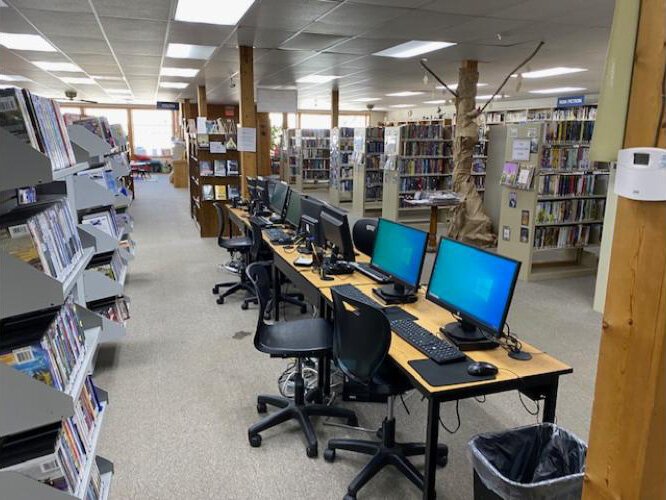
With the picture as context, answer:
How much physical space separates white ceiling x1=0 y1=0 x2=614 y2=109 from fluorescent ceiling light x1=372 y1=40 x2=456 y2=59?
18cm

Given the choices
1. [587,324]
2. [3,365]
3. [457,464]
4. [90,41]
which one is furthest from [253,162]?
[3,365]

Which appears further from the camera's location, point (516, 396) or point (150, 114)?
point (150, 114)

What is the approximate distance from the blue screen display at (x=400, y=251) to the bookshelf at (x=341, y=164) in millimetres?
8460

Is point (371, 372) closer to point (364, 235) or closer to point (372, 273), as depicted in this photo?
point (372, 273)

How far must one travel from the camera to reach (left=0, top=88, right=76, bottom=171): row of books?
1.62 meters

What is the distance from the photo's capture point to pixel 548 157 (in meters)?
5.76

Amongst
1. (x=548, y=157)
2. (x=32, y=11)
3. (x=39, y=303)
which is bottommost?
(x=39, y=303)

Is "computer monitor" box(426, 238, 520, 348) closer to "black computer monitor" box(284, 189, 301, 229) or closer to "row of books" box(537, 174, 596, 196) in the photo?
"black computer monitor" box(284, 189, 301, 229)

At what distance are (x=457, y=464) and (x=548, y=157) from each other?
170 inches

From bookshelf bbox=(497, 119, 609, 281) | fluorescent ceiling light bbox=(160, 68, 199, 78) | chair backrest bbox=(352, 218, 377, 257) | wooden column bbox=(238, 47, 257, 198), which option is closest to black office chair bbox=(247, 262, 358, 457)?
chair backrest bbox=(352, 218, 377, 257)

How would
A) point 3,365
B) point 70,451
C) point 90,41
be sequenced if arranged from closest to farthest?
1. point 3,365
2. point 70,451
3. point 90,41

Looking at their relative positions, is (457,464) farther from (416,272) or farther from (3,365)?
(3,365)

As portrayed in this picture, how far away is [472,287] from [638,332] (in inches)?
42.7

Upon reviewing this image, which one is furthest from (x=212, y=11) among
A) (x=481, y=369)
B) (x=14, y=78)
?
(x=14, y=78)
